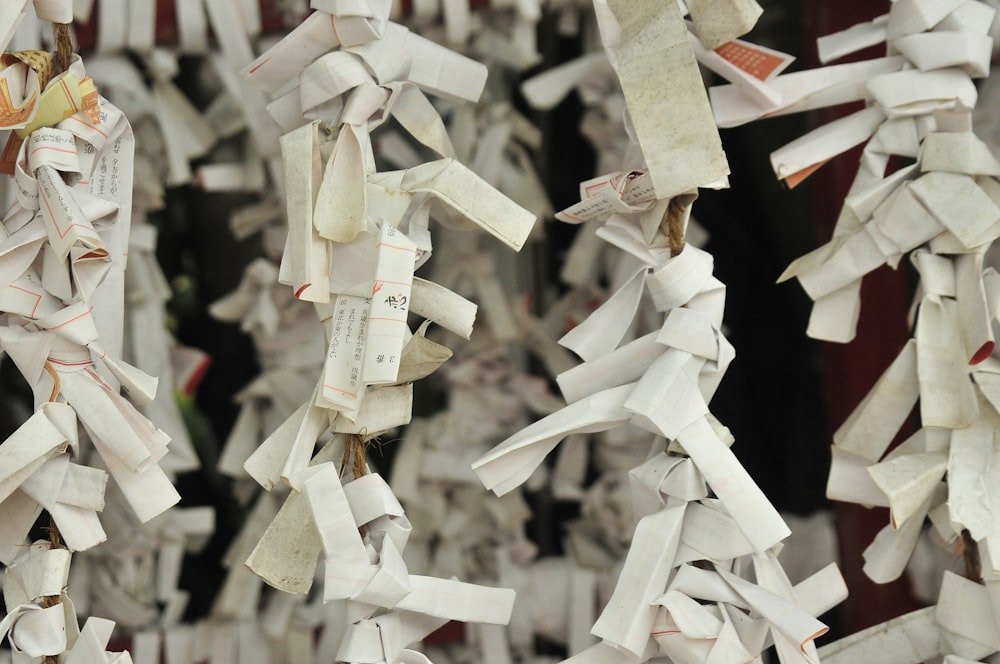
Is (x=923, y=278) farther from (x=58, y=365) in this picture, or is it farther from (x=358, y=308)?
(x=58, y=365)

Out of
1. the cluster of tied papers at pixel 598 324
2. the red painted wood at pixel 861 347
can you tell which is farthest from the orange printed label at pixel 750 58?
the red painted wood at pixel 861 347

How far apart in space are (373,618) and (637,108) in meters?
0.19

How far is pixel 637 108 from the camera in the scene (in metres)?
0.38

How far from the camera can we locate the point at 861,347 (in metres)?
0.59

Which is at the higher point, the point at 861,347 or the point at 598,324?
the point at 598,324

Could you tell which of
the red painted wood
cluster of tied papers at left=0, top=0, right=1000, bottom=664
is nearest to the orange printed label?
cluster of tied papers at left=0, top=0, right=1000, bottom=664

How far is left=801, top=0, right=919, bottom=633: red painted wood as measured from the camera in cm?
58

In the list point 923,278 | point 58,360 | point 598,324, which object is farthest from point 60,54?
point 923,278

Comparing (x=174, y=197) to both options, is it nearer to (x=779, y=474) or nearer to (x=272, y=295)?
(x=272, y=295)

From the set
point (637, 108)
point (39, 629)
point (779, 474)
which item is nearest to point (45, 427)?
point (39, 629)

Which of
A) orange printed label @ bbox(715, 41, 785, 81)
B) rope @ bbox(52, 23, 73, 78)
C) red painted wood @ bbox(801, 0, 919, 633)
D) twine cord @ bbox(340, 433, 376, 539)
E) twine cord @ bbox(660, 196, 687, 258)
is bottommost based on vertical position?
red painted wood @ bbox(801, 0, 919, 633)

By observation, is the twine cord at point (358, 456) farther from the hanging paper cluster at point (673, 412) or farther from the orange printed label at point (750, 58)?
the orange printed label at point (750, 58)

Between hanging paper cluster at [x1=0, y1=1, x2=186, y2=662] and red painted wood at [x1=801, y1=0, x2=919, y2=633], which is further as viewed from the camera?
red painted wood at [x1=801, y1=0, x2=919, y2=633]

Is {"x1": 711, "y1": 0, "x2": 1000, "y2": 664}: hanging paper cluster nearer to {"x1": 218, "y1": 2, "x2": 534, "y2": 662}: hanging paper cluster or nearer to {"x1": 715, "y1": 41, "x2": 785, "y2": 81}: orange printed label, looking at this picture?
{"x1": 715, "y1": 41, "x2": 785, "y2": 81}: orange printed label
